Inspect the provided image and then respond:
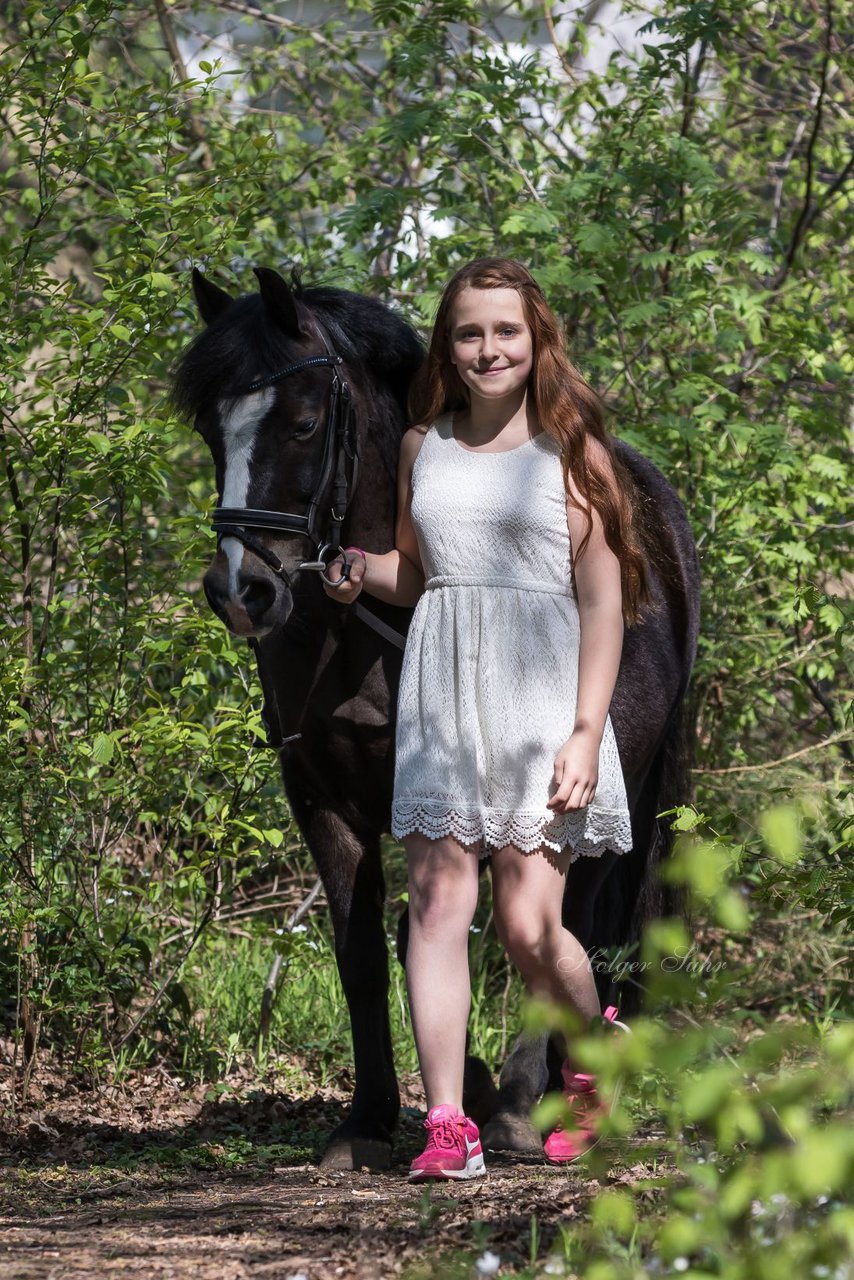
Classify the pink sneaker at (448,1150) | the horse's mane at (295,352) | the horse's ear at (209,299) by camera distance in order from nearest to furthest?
1. the pink sneaker at (448,1150)
2. the horse's mane at (295,352)
3. the horse's ear at (209,299)

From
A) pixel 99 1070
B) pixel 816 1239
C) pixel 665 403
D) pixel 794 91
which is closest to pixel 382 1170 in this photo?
pixel 99 1070

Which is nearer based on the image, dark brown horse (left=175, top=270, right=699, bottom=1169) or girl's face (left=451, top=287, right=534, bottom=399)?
girl's face (left=451, top=287, right=534, bottom=399)

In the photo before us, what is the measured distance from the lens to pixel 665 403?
18.7ft

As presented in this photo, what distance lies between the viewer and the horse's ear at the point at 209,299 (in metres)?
3.82

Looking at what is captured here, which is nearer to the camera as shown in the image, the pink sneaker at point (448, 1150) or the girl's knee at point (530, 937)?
the pink sneaker at point (448, 1150)

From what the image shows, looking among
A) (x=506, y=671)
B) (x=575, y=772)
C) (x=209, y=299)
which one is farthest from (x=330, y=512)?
(x=575, y=772)

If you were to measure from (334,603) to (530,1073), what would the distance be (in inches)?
50.8

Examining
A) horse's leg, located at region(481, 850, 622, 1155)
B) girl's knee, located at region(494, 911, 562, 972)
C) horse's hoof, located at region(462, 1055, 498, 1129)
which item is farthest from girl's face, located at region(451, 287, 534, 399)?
horse's hoof, located at region(462, 1055, 498, 1129)

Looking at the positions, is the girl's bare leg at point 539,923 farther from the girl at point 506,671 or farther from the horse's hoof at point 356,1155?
the horse's hoof at point 356,1155

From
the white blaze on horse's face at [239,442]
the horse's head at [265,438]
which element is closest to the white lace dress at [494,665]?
the horse's head at [265,438]

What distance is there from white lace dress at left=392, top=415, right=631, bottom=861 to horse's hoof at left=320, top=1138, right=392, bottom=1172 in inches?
34.7

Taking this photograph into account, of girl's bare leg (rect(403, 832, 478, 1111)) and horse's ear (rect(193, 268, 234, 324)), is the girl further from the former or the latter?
horse's ear (rect(193, 268, 234, 324))

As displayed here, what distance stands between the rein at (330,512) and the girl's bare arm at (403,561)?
8 cm

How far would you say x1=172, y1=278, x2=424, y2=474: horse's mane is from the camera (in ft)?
11.4
